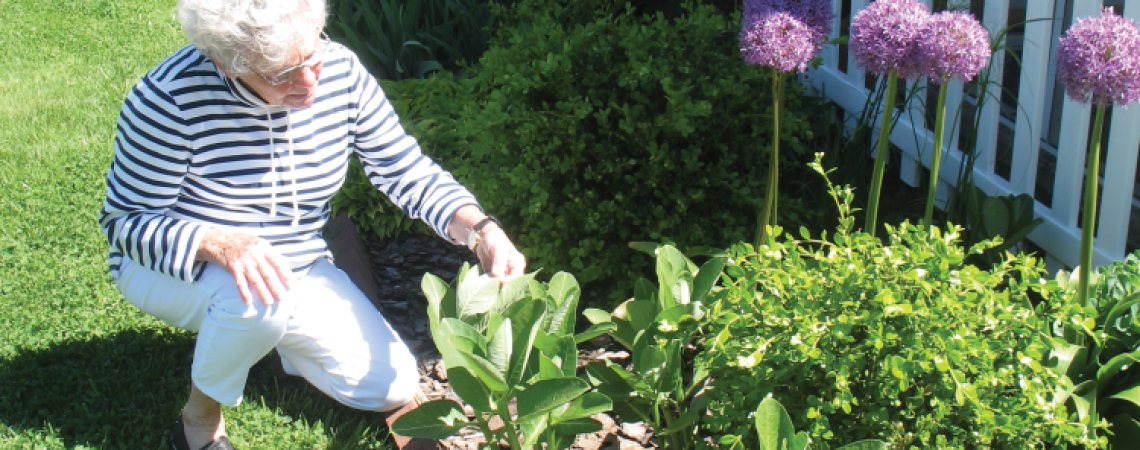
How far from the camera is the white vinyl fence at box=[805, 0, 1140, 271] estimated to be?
236cm

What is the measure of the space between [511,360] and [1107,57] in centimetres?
127

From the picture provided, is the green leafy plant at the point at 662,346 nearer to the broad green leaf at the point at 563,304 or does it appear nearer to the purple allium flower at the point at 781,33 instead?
the broad green leaf at the point at 563,304

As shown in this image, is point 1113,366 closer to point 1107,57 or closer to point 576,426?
point 1107,57

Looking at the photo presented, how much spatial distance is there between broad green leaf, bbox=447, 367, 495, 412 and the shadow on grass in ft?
2.20

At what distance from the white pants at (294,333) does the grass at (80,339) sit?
0.62 feet

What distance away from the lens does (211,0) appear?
1902 mm

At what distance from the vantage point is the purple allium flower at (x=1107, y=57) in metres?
1.68

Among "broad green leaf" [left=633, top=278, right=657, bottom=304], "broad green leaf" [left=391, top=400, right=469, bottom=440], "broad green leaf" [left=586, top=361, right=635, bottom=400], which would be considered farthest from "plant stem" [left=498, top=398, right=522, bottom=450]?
"broad green leaf" [left=633, top=278, right=657, bottom=304]

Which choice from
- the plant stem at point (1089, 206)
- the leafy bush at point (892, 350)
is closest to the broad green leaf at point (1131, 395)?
the leafy bush at point (892, 350)

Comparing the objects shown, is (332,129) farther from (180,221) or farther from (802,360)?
(802,360)

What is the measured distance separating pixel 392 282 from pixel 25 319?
46.6 inches

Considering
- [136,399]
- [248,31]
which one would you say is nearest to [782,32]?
[248,31]

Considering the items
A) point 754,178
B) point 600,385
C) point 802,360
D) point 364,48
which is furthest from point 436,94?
point 802,360

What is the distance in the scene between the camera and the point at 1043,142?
3322mm
